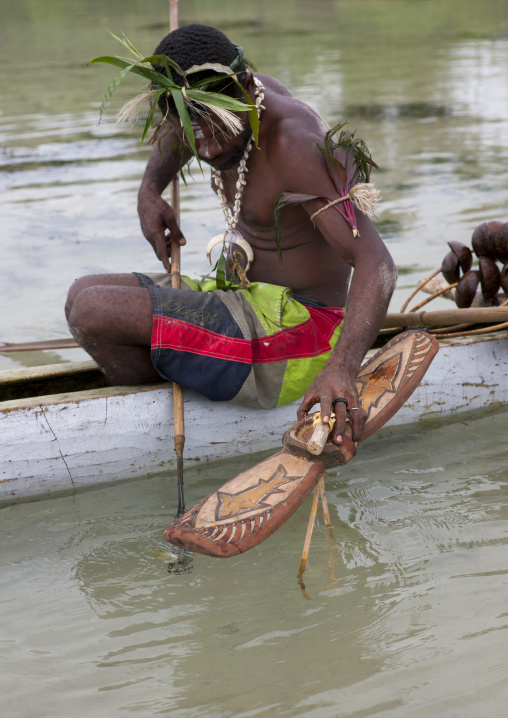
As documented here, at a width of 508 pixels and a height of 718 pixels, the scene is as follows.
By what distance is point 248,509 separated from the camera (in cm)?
216

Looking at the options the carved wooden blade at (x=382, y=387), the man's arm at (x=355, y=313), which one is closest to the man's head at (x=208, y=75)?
the man's arm at (x=355, y=313)

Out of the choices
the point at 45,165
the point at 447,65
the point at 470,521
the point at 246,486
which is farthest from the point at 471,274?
the point at 447,65

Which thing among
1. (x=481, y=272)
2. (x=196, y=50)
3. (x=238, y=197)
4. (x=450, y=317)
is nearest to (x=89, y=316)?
(x=238, y=197)

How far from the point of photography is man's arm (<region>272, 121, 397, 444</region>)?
2184mm

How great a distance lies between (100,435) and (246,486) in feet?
2.33

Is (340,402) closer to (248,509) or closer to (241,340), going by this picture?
(248,509)

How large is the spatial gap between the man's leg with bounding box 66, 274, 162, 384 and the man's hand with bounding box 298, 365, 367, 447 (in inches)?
27.1

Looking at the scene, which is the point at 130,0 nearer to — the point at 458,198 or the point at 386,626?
the point at 458,198

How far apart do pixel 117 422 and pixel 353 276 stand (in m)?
0.97

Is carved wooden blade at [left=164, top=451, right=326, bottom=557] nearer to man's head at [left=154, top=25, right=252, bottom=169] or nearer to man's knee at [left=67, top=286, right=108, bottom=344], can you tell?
man's knee at [left=67, top=286, right=108, bottom=344]

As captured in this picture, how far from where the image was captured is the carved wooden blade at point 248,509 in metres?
2.08

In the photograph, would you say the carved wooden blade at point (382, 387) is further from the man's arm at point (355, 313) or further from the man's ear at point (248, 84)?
the man's ear at point (248, 84)

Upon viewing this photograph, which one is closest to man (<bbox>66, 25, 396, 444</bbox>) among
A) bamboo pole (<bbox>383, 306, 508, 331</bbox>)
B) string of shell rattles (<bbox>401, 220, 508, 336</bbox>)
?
bamboo pole (<bbox>383, 306, 508, 331</bbox>)

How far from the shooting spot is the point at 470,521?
263 centimetres
